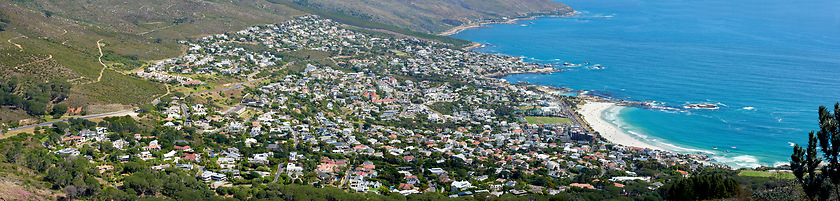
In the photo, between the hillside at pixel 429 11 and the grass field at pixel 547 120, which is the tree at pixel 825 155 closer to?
the grass field at pixel 547 120

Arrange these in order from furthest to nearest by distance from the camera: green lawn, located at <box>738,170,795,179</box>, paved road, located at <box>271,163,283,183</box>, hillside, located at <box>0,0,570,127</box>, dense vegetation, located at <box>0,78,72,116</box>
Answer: hillside, located at <box>0,0,570,127</box>, dense vegetation, located at <box>0,78,72,116</box>, green lawn, located at <box>738,170,795,179</box>, paved road, located at <box>271,163,283,183</box>

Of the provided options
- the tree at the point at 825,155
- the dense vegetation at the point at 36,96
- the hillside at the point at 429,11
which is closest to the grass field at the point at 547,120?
the tree at the point at 825,155

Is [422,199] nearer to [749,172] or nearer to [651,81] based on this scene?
[749,172]

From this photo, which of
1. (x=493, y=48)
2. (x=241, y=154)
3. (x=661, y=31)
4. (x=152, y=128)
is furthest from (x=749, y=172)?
(x=661, y=31)

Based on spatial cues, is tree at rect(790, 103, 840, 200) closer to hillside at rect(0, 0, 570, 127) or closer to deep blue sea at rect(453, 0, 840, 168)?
deep blue sea at rect(453, 0, 840, 168)

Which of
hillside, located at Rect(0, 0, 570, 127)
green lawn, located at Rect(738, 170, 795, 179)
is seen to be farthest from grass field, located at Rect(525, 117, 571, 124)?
hillside, located at Rect(0, 0, 570, 127)

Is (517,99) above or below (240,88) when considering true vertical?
above
